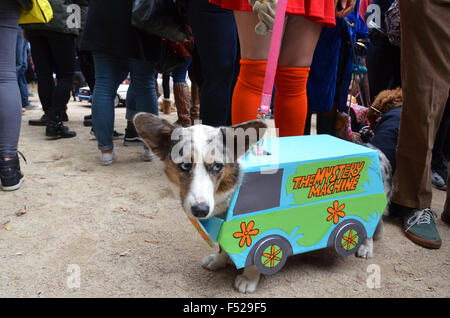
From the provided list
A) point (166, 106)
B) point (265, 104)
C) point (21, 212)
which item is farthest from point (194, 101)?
point (265, 104)

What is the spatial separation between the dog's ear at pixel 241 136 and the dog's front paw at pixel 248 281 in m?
0.45

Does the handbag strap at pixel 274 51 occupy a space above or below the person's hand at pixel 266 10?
below

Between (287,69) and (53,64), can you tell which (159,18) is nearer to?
(287,69)

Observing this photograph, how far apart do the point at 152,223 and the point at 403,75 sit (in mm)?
1544

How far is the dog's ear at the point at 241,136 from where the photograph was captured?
109 cm

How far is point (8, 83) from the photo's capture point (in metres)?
1.99

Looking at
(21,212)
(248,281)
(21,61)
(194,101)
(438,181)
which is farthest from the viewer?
(21,61)

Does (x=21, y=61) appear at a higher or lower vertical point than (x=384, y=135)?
lower

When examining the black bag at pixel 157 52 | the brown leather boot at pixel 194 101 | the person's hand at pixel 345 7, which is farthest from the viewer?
the brown leather boot at pixel 194 101

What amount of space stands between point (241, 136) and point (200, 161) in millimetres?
176

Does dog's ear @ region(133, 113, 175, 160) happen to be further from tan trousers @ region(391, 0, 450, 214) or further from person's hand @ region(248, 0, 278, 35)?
tan trousers @ region(391, 0, 450, 214)

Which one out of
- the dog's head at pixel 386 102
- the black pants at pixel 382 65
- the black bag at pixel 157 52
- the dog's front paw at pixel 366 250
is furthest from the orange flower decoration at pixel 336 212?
the black pants at pixel 382 65

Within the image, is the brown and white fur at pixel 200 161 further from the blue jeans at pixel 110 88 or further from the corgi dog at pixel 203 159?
the blue jeans at pixel 110 88

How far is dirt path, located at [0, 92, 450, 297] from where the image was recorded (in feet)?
4.09
